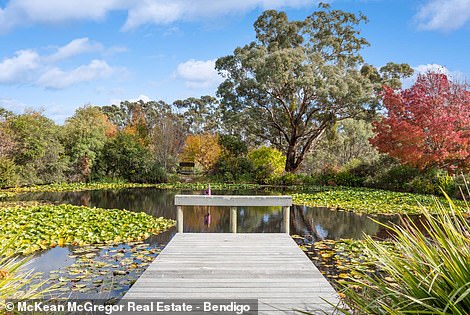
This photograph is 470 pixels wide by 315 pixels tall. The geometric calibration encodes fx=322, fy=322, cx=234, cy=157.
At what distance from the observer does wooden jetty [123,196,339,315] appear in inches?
114

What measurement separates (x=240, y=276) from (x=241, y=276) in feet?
0.04

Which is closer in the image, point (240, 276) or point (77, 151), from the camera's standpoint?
point (240, 276)

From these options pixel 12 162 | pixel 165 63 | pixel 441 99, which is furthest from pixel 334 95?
pixel 12 162

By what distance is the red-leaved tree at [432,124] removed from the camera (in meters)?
13.0

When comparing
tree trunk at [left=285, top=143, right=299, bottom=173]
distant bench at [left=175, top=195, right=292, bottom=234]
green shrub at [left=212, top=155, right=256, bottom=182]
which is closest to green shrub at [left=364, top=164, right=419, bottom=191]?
tree trunk at [left=285, top=143, right=299, bottom=173]

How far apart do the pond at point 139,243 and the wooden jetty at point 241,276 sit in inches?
36.9

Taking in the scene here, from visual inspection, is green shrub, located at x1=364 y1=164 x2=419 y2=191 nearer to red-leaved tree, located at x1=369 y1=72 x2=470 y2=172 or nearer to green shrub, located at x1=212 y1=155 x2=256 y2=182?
red-leaved tree, located at x1=369 y1=72 x2=470 y2=172

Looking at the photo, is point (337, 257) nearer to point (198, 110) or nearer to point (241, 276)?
point (241, 276)

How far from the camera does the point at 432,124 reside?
1308cm

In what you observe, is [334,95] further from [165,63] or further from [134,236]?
[134,236]

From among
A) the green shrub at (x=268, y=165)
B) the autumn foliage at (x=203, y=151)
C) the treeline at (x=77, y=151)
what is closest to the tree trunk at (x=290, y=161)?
the green shrub at (x=268, y=165)

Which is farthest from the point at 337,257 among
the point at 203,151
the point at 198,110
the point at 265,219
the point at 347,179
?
the point at 198,110

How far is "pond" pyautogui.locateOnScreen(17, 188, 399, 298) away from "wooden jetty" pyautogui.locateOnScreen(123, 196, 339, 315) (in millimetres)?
938

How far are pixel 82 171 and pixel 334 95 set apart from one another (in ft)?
53.9
